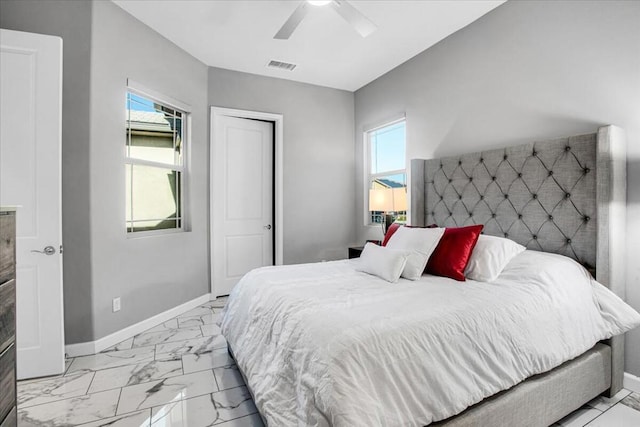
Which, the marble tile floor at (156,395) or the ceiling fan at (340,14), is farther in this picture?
the ceiling fan at (340,14)

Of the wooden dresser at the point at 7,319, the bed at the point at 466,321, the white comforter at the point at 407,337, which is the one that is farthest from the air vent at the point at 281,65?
the wooden dresser at the point at 7,319

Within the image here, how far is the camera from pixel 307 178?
447 centimetres

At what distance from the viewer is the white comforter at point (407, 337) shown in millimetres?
1169

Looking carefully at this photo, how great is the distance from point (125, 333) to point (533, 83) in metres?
3.89

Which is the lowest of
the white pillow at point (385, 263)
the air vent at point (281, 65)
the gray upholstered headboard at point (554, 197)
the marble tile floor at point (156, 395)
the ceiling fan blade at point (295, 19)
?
the marble tile floor at point (156, 395)

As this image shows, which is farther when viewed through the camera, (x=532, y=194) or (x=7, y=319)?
(x=532, y=194)

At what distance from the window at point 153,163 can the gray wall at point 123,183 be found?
137mm

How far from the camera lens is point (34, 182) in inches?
85.7

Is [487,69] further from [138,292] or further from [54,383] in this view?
[54,383]

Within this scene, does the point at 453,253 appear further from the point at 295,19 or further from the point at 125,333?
the point at 125,333

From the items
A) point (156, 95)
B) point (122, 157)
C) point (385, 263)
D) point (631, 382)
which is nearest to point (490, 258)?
point (385, 263)


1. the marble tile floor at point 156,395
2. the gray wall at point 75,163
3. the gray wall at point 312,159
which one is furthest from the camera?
the gray wall at point 312,159

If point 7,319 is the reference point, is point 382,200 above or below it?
above

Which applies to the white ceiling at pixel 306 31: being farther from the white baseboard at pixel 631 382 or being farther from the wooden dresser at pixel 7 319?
the white baseboard at pixel 631 382
